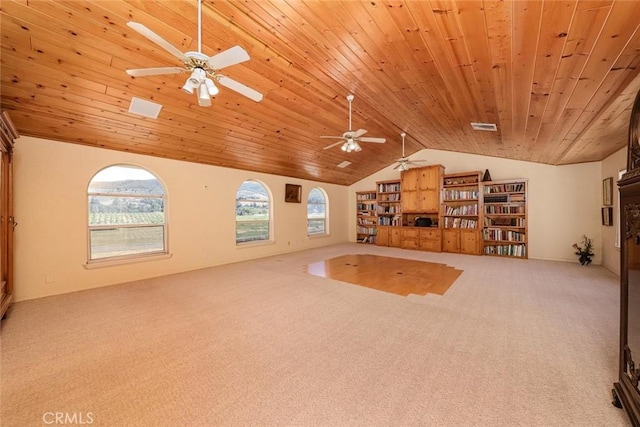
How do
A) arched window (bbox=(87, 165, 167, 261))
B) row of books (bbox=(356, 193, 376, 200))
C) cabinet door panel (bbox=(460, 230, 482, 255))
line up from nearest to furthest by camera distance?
arched window (bbox=(87, 165, 167, 261)) → cabinet door panel (bbox=(460, 230, 482, 255)) → row of books (bbox=(356, 193, 376, 200))

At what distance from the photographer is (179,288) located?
3.98 metres

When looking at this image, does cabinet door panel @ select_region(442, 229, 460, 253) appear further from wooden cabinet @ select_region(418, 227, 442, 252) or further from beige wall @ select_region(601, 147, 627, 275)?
beige wall @ select_region(601, 147, 627, 275)

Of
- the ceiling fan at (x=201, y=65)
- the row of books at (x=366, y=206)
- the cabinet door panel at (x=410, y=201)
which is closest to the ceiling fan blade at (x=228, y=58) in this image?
the ceiling fan at (x=201, y=65)

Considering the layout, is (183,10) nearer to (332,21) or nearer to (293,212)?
(332,21)

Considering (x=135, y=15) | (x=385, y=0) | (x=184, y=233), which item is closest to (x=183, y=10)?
(x=135, y=15)

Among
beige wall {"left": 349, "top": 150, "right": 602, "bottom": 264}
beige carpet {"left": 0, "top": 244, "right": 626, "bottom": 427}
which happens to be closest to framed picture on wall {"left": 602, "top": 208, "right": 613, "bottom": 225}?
beige wall {"left": 349, "top": 150, "right": 602, "bottom": 264}

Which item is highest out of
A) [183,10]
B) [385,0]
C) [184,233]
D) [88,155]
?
[183,10]

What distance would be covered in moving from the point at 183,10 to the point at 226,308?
313 cm

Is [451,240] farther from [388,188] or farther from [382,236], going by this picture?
[388,188]

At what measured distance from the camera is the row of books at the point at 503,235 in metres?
6.36

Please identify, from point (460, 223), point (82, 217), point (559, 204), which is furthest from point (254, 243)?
point (559, 204)

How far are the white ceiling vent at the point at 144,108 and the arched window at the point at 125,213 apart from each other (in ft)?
5.14

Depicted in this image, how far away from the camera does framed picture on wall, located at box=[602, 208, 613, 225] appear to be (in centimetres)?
478

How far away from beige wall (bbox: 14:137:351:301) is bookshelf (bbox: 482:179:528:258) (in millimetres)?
6335
